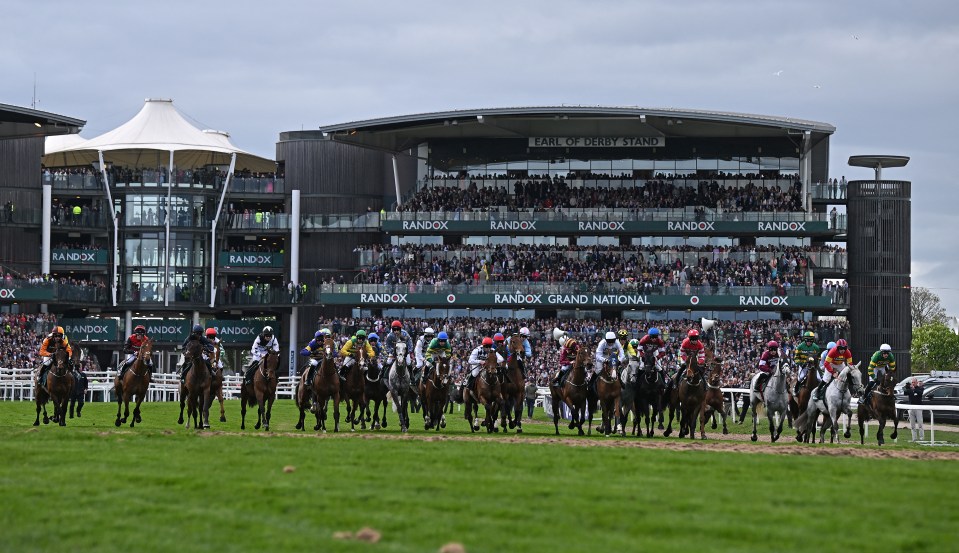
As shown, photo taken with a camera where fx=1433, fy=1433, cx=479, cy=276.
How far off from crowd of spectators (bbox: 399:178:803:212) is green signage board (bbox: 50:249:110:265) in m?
15.0

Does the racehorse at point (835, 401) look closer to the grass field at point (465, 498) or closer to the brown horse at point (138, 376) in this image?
the grass field at point (465, 498)

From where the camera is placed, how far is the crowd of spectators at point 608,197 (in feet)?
219

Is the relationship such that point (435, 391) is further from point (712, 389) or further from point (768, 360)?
point (768, 360)

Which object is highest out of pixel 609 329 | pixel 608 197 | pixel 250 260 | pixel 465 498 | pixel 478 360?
pixel 608 197

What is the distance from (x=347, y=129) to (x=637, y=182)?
14.3m

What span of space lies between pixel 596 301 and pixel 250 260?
19.2m

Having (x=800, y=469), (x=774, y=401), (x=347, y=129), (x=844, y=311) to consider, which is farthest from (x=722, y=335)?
(x=800, y=469)

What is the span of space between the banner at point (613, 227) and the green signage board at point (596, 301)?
12.3 feet

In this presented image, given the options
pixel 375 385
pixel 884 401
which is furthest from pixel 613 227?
pixel 375 385

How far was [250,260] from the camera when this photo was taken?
72.6m

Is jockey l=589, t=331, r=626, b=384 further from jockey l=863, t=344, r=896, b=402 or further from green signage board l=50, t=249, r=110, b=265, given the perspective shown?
green signage board l=50, t=249, r=110, b=265

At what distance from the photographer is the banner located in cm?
6525

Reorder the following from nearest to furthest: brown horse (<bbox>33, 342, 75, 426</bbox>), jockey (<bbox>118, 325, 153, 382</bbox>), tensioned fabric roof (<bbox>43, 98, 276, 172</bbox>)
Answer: brown horse (<bbox>33, 342, 75, 426</bbox>), jockey (<bbox>118, 325, 153, 382</bbox>), tensioned fabric roof (<bbox>43, 98, 276, 172</bbox>)

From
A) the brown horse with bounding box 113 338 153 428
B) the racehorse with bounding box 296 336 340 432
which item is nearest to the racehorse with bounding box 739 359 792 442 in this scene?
the racehorse with bounding box 296 336 340 432
